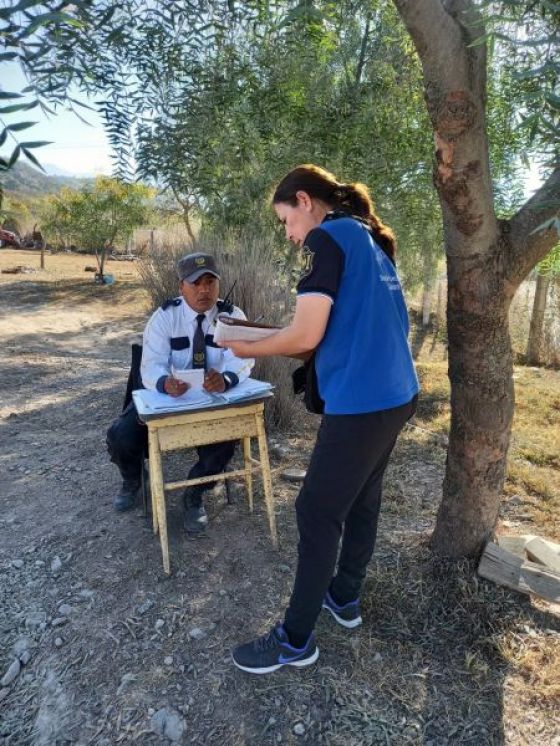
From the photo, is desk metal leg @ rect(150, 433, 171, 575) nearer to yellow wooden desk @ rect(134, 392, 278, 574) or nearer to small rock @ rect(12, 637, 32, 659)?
yellow wooden desk @ rect(134, 392, 278, 574)

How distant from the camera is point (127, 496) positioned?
10.9 feet

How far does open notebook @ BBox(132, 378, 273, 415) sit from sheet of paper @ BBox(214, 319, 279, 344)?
665 millimetres

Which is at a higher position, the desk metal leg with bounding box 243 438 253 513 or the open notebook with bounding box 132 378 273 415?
the open notebook with bounding box 132 378 273 415

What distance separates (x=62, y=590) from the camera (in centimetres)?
262

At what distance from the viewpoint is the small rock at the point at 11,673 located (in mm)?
2184

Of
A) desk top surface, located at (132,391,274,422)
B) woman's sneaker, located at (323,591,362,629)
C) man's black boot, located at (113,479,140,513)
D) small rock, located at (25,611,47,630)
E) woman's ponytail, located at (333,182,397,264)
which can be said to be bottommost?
small rock, located at (25,611,47,630)

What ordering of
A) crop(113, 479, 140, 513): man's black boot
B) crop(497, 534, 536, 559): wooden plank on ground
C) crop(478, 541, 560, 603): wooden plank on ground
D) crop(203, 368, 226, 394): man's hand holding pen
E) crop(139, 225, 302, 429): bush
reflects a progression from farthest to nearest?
crop(139, 225, 302, 429): bush
crop(113, 479, 140, 513): man's black boot
crop(203, 368, 226, 394): man's hand holding pen
crop(497, 534, 536, 559): wooden plank on ground
crop(478, 541, 560, 603): wooden plank on ground

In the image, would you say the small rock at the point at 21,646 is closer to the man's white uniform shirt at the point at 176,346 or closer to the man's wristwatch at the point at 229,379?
the man's white uniform shirt at the point at 176,346

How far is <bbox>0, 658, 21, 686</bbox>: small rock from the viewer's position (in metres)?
2.18

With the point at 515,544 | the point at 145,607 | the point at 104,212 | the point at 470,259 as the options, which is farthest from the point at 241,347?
the point at 104,212

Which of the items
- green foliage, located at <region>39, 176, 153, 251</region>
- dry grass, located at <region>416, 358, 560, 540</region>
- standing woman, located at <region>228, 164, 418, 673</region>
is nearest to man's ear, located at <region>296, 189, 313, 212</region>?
standing woman, located at <region>228, 164, 418, 673</region>

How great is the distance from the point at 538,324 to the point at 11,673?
1057 centimetres

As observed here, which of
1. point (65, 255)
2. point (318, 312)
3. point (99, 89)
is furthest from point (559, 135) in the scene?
point (65, 255)

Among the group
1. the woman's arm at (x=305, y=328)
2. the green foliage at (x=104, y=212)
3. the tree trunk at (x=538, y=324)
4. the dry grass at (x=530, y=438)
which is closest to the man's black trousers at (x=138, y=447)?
the woman's arm at (x=305, y=328)
